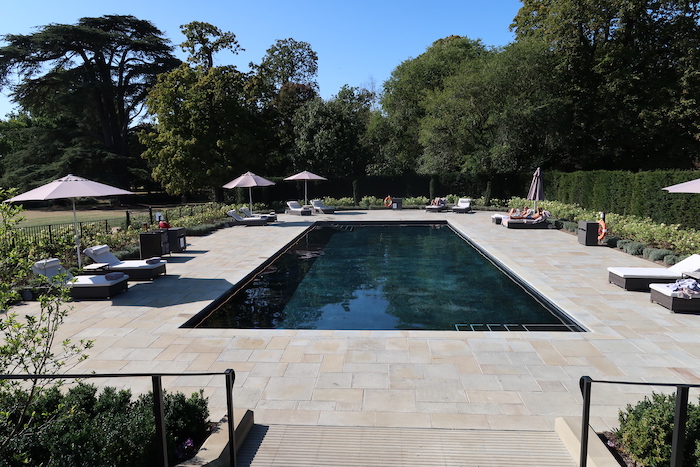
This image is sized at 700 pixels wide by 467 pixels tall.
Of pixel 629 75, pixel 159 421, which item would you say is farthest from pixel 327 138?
pixel 159 421

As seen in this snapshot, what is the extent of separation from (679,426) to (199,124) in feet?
99.4

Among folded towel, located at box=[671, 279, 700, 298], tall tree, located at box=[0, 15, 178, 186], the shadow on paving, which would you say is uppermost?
tall tree, located at box=[0, 15, 178, 186]

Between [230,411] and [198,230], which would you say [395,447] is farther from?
[198,230]

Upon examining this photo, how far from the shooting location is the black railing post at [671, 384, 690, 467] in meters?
2.98

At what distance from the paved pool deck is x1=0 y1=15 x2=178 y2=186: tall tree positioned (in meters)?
37.4

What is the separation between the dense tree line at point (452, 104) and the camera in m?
26.5

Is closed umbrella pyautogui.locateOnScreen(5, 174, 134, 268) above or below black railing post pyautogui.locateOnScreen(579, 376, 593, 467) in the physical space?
above

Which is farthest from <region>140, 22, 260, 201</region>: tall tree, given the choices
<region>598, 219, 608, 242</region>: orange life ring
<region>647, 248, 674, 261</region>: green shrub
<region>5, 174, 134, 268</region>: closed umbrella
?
<region>647, 248, 674, 261</region>: green shrub

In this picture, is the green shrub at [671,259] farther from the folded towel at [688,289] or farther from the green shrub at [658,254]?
the folded towel at [688,289]

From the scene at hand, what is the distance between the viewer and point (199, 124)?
29.6m

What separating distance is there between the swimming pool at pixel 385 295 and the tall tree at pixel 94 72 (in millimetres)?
33526

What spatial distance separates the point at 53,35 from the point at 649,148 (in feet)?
147

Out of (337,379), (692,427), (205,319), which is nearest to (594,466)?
(692,427)

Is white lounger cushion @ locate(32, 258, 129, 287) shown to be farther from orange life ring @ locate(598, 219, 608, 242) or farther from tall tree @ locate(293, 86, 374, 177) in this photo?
tall tree @ locate(293, 86, 374, 177)
